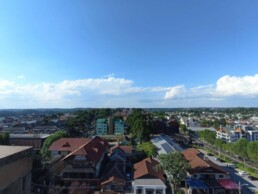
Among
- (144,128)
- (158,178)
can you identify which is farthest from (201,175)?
(144,128)

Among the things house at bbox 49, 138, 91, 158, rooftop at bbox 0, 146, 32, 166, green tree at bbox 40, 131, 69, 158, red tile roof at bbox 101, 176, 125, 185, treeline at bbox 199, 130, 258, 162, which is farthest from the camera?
treeline at bbox 199, 130, 258, 162

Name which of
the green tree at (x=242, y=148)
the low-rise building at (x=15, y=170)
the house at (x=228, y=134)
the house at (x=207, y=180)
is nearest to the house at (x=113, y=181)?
the house at (x=207, y=180)

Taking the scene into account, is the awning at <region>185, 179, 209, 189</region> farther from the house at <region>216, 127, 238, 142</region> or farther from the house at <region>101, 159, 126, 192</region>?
the house at <region>216, 127, 238, 142</region>

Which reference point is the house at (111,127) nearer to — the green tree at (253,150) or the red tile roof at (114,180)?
the green tree at (253,150)

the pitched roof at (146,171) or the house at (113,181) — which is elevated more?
the pitched roof at (146,171)

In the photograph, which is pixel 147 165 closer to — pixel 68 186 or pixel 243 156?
pixel 68 186

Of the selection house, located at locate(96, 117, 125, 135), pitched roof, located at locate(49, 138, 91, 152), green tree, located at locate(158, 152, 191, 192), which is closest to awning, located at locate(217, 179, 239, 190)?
green tree, located at locate(158, 152, 191, 192)

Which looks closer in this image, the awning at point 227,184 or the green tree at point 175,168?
the green tree at point 175,168
